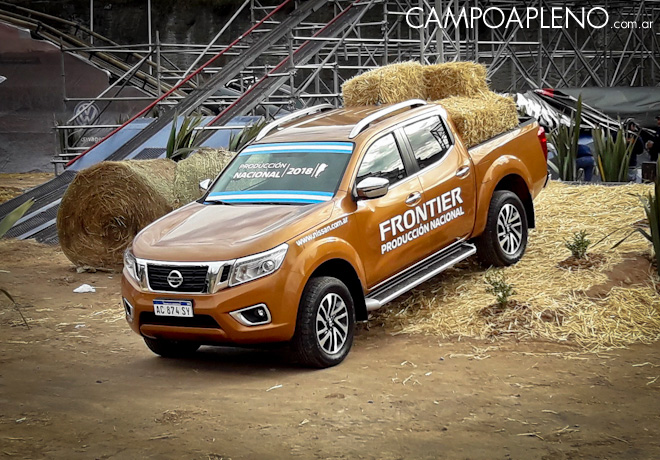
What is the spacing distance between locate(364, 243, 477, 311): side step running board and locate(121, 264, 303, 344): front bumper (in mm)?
987

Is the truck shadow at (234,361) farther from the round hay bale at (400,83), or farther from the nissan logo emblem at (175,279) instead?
the round hay bale at (400,83)

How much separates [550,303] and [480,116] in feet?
7.25

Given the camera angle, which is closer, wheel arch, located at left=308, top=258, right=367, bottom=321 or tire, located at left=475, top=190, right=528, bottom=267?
wheel arch, located at left=308, top=258, right=367, bottom=321

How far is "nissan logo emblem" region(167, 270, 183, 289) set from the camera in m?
7.12

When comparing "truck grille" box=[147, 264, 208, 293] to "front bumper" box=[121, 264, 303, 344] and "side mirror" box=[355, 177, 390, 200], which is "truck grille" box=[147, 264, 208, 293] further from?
"side mirror" box=[355, 177, 390, 200]

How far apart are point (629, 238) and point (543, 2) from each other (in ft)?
58.6

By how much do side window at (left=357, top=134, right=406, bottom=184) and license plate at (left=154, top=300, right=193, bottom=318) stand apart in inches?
75.0

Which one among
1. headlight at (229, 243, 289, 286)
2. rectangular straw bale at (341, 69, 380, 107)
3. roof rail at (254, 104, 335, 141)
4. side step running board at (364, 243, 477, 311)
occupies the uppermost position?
rectangular straw bale at (341, 69, 380, 107)

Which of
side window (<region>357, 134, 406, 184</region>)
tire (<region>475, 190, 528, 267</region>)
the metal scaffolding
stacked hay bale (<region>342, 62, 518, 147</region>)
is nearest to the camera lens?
side window (<region>357, 134, 406, 184</region>)

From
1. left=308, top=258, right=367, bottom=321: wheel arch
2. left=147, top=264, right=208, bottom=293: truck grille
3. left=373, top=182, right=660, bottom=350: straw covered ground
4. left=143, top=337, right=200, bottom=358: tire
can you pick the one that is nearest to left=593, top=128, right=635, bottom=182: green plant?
left=373, top=182, right=660, bottom=350: straw covered ground

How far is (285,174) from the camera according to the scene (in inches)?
325

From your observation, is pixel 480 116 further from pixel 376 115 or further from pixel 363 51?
pixel 363 51

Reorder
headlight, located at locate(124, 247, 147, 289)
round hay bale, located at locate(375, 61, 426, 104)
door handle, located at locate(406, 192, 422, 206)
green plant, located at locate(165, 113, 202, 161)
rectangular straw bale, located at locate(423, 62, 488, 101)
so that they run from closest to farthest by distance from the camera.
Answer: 1. headlight, located at locate(124, 247, 147, 289)
2. door handle, located at locate(406, 192, 422, 206)
3. round hay bale, located at locate(375, 61, 426, 104)
4. rectangular straw bale, located at locate(423, 62, 488, 101)
5. green plant, located at locate(165, 113, 202, 161)

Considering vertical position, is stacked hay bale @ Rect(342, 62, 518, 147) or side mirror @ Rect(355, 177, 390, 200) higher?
stacked hay bale @ Rect(342, 62, 518, 147)
